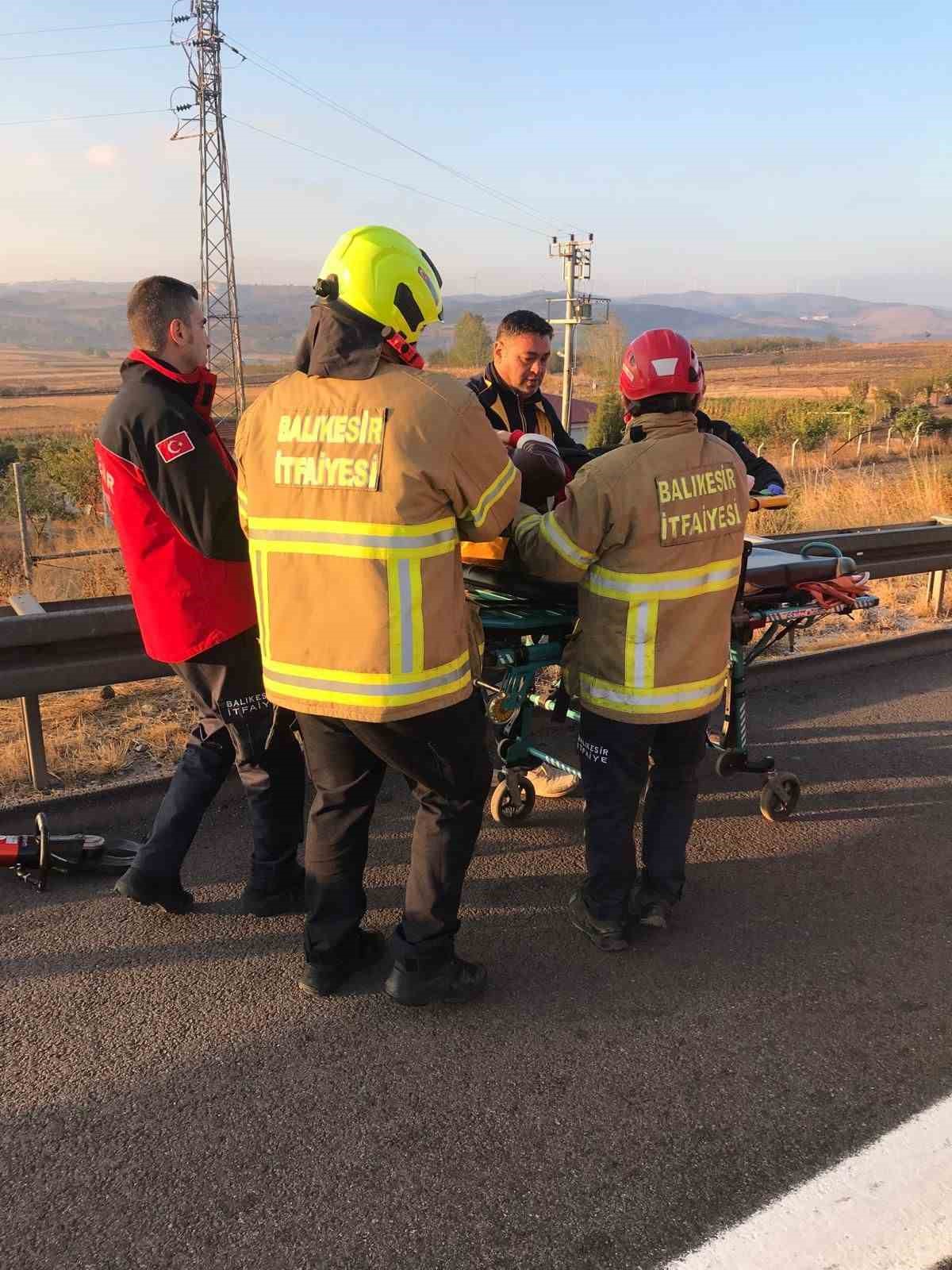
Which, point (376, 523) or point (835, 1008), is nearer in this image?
point (376, 523)

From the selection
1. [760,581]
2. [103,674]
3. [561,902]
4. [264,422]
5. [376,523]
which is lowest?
[561,902]

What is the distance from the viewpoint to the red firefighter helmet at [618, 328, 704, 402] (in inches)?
123

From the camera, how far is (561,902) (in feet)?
11.7

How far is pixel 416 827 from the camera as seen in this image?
2945 millimetres

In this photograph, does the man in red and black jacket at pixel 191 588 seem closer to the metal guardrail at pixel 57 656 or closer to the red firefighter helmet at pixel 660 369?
the metal guardrail at pixel 57 656

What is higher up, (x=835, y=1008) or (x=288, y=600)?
(x=288, y=600)

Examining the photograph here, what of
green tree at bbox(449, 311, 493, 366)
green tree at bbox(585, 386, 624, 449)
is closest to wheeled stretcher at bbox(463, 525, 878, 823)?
green tree at bbox(585, 386, 624, 449)

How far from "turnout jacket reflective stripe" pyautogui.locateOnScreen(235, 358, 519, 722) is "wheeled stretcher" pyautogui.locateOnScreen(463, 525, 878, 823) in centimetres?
77

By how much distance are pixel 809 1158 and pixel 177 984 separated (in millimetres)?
1843

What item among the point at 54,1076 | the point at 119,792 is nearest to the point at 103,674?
the point at 119,792

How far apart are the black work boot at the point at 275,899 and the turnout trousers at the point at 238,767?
0.01m

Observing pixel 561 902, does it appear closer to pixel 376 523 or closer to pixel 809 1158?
pixel 809 1158

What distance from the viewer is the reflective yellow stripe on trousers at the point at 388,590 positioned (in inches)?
101

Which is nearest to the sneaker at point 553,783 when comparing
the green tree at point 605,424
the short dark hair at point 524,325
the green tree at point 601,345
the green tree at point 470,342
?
the short dark hair at point 524,325
